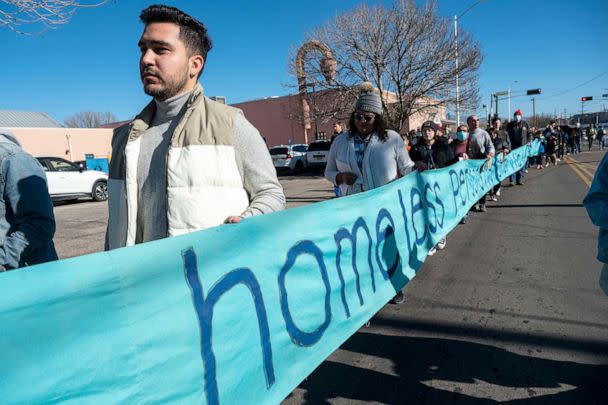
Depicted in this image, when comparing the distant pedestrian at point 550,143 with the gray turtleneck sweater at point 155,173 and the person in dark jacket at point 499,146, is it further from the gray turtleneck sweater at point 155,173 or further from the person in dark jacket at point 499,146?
the gray turtleneck sweater at point 155,173

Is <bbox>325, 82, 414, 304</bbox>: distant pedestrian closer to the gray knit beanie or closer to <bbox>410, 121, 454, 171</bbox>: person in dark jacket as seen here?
the gray knit beanie

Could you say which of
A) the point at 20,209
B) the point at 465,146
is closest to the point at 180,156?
the point at 20,209

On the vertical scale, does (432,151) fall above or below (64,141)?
below

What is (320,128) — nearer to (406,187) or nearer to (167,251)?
(406,187)

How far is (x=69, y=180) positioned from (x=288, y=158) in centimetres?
1106

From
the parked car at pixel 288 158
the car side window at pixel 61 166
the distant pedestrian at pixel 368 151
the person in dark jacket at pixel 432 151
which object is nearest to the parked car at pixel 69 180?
the car side window at pixel 61 166

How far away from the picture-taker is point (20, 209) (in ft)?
6.78

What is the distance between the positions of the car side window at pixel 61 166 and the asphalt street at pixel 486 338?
13.3 metres

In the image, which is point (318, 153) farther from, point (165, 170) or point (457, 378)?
point (165, 170)

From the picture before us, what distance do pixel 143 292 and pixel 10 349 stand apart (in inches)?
14.5

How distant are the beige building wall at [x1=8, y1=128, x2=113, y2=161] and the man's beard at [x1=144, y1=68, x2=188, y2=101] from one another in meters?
33.8

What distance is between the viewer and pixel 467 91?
2114 cm

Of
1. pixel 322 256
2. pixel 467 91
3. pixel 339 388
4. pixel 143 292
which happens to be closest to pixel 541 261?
pixel 339 388

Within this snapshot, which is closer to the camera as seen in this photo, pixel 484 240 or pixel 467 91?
pixel 484 240
